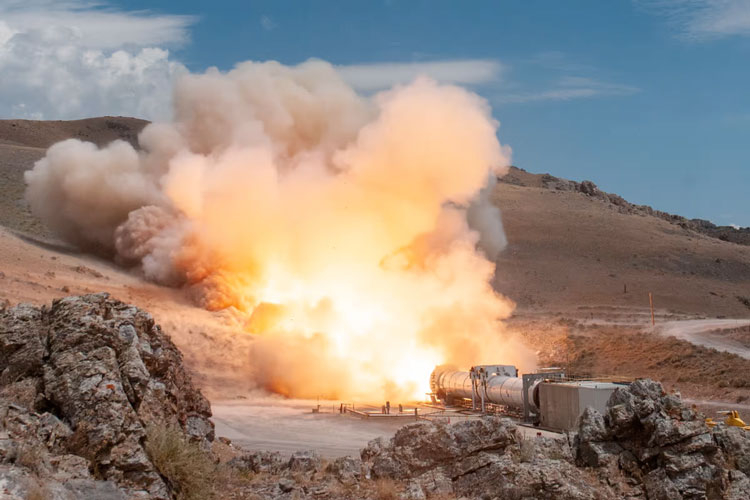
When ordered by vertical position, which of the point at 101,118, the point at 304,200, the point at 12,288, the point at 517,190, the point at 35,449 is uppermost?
the point at 101,118

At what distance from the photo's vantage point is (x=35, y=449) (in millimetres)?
9531

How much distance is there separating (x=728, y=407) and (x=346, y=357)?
18283 millimetres

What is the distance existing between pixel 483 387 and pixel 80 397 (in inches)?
996

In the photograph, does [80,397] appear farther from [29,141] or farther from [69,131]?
[69,131]

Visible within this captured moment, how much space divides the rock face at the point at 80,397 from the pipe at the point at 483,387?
1985 cm

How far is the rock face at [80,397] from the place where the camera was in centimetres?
1012

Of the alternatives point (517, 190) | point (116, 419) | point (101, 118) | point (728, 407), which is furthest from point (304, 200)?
point (101, 118)

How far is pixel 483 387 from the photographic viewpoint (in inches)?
1361

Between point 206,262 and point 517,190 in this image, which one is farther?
point 517,190

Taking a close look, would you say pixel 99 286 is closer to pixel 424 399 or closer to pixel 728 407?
pixel 424 399

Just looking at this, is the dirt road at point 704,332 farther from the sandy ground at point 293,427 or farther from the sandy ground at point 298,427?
the sandy ground at point 293,427

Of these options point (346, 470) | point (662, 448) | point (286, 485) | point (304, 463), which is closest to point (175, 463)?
point (286, 485)

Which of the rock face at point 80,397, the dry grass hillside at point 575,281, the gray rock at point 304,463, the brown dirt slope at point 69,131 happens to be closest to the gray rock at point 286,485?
the gray rock at point 304,463

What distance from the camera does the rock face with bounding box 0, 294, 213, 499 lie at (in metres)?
10.1
